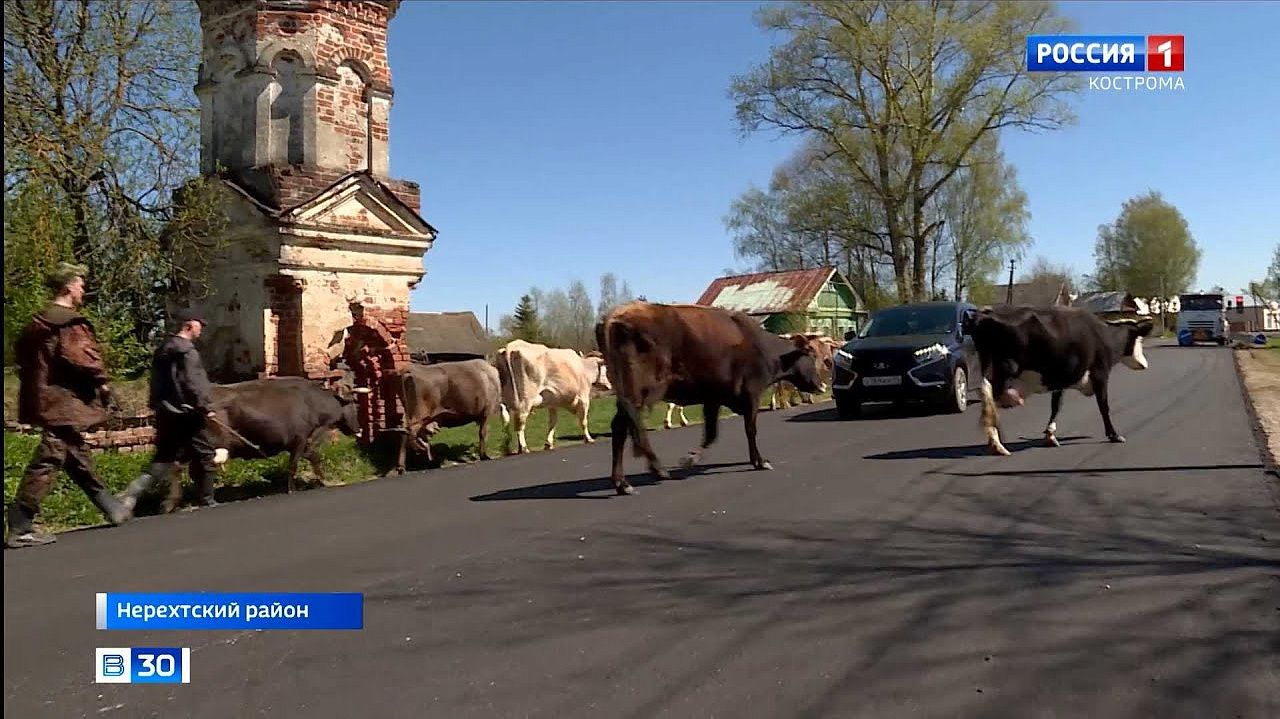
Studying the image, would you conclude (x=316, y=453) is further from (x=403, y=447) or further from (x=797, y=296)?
(x=797, y=296)

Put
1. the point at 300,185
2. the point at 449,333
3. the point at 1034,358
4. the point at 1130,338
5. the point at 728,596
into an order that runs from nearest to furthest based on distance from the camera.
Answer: the point at 728,596 < the point at 1034,358 < the point at 1130,338 < the point at 300,185 < the point at 449,333

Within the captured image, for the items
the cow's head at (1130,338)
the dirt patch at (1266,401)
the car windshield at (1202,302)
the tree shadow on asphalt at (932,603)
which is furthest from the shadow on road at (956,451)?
the car windshield at (1202,302)

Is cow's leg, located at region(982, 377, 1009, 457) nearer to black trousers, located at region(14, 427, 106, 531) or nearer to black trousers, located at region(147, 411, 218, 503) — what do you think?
black trousers, located at region(147, 411, 218, 503)

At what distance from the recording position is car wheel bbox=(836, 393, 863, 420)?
1576 centimetres

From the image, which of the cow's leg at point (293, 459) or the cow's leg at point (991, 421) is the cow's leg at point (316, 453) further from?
the cow's leg at point (991, 421)

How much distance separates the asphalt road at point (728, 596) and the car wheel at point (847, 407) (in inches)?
255

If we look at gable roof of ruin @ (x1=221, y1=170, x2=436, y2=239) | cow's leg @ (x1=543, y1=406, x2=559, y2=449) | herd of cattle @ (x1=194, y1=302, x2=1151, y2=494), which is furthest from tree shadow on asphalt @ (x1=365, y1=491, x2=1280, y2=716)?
gable roof of ruin @ (x1=221, y1=170, x2=436, y2=239)

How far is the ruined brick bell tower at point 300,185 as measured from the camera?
48.7 ft

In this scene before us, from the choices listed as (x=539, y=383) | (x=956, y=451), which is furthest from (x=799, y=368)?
(x=539, y=383)

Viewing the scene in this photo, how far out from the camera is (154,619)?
513cm

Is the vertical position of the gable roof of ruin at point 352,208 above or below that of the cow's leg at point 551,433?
above

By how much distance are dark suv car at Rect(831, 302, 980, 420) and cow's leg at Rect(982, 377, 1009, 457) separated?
3.94 m

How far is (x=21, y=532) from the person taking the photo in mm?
7145

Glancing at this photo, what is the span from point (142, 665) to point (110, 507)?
4.06m
